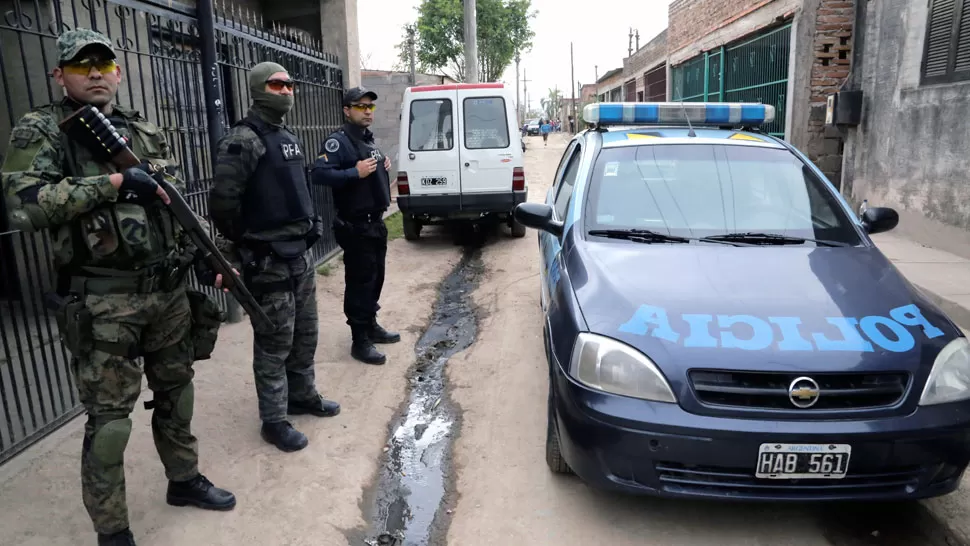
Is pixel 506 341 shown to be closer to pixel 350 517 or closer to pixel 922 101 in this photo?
pixel 350 517

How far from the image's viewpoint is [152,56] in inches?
173

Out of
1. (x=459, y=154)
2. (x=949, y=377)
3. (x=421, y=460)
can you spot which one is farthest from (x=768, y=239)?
(x=459, y=154)

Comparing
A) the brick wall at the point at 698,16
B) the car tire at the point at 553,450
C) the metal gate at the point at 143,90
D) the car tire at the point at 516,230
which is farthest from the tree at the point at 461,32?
the car tire at the point at 553,450

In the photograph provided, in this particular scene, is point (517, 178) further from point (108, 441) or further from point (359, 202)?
point (108, 441)

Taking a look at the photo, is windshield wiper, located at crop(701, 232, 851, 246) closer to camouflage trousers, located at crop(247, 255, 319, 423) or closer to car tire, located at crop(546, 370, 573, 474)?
car tire, located at crop(546, 370, 573, 474)

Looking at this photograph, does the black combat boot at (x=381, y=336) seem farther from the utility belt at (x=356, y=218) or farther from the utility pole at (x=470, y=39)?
the utility pole at (x=470, y=39)

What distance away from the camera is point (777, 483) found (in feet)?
8.04

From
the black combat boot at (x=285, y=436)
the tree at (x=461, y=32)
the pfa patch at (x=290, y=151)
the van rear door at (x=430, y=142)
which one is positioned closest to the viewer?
the pfa patch at (x=290, y=151)

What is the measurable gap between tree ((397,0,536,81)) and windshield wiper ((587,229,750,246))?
94.6ft

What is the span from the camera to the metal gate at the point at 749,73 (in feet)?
34.9

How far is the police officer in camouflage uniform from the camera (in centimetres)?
226

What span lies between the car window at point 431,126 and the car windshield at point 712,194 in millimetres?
4985

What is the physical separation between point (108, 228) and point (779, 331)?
8.20ft

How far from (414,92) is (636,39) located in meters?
52.0
